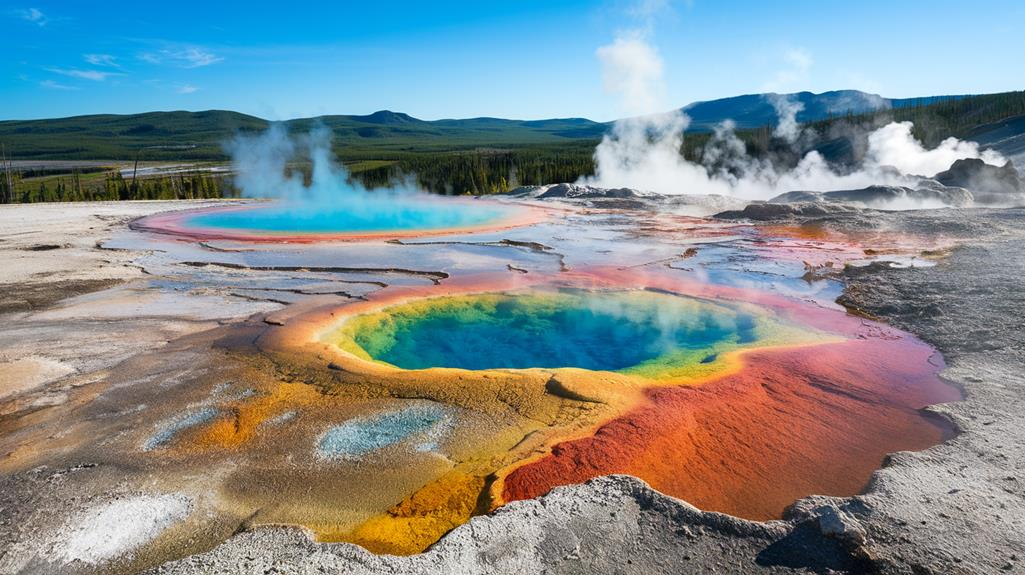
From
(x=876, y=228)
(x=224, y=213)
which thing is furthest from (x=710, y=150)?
(x=224, y=213)

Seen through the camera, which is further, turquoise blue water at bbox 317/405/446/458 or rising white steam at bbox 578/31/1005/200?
rising white steam at bbox 578/31/1005/200

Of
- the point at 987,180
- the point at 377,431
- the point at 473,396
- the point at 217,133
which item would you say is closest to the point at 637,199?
the point at 987,180

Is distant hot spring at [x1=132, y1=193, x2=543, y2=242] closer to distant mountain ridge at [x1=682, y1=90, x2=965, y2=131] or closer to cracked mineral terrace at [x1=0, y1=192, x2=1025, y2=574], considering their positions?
cracked mineral terrace at [x1=0, y1=192, x2=1025, y2=574]

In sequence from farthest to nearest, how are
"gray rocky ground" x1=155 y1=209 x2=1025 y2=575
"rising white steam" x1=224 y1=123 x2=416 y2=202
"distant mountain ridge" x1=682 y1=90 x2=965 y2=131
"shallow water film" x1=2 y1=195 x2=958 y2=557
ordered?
"distant mountain ridge" x1=682 y1=90 x2=965 y2=131, "rising white steam" x1=224 y1=123 x2=416 y2=202, "shallow water film" x1=2 y1=195 x2=958 y2=557, "gray rocky ground" x1=155 y1=209 x2=1025 y2=575

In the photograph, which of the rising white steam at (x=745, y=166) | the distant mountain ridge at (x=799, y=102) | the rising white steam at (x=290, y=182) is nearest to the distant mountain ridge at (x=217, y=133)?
the distant mountain ridge at (x=799, y=102)

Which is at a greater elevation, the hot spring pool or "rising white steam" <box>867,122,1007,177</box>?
"rising white steam" <box>867,122,1007,177</box>

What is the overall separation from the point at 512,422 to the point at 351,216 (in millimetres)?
17975

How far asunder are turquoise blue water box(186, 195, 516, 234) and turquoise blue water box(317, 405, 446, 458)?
13.2m

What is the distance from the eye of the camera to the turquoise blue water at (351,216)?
18.3m

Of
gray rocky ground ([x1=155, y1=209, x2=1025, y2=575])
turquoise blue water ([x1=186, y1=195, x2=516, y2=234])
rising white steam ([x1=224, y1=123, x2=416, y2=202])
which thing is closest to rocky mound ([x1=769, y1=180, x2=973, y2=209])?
turquoise blue water ([x1=186, y1=195, x2=516, y2=234])

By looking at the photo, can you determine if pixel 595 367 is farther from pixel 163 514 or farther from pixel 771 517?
pixel 163 514

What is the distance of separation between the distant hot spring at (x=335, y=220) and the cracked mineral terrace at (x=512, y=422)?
20.0 ft

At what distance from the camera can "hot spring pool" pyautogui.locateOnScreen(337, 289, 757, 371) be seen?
697 centimetres

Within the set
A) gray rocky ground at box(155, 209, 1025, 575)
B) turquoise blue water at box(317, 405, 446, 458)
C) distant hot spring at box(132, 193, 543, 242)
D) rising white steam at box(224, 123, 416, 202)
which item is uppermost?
rising white steam at box(224, 123, 416, 202)
